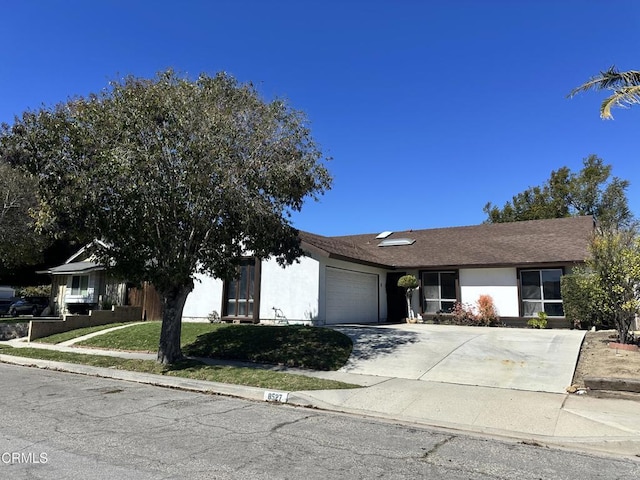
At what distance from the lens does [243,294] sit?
792 inches

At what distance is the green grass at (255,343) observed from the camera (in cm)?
1266

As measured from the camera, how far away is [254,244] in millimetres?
12930

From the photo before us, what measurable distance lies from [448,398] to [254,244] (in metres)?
6.66

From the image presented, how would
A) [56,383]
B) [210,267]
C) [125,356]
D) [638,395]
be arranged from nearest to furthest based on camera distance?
[638,395]
[56,383]
[210,267]
[125,356]

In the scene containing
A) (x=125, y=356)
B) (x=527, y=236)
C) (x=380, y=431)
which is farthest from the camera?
(x=527, y=236)

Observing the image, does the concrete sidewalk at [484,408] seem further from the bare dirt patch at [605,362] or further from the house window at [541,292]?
the house window at [541,292]

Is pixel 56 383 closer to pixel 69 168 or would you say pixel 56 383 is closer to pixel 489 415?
pixel 69 168

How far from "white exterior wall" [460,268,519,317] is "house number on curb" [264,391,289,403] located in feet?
46.5

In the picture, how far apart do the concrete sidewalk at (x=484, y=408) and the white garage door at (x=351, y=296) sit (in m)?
8.41

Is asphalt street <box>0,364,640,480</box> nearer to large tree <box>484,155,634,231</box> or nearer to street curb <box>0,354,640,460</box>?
street curb <box>0,354,640,460</box>

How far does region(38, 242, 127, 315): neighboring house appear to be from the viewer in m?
26.8

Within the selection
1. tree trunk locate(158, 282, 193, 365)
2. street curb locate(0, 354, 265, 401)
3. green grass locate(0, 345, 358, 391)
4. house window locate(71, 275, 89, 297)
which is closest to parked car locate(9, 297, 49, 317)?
house window locate(71, 275, 89, 297)

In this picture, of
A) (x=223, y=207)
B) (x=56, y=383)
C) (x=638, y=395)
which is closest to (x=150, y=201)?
(x=223, y=207)

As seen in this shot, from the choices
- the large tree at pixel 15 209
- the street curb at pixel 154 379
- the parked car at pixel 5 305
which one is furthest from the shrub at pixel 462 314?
the parked car at pixel 5 305
